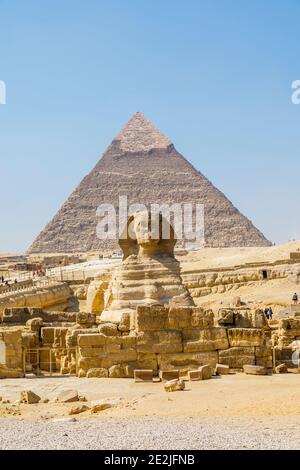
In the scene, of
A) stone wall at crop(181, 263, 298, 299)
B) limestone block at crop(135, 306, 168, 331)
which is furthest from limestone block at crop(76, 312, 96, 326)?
stone wall at crop(181, 263, 298, 299)

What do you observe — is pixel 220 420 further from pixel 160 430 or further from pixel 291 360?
pixel 291 360

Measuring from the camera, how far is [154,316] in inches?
415

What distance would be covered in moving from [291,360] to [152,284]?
19.8 ft

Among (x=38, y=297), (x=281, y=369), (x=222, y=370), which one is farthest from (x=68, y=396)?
(x=38, y=297)

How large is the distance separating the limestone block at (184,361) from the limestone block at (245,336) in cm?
35

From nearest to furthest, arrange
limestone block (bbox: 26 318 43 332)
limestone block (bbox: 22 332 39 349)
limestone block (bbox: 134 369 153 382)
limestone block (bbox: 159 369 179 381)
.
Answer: limestone block (bbox: 134 369 153 382), limestone block (bbox: 159 369 179 381), limestone block (bbox: 22 332 39 349), limestone block (bbox: 26 318 43 332)

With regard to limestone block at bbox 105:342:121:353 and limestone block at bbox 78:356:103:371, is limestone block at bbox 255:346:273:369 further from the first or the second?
limestone block at bbox 78:356:103:371

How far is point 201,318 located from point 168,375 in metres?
0.86

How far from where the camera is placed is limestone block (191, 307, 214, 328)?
10.6 metres

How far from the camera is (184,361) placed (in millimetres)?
10562

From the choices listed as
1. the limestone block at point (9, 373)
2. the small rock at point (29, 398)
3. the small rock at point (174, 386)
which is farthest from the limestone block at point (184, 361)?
the small rock at point (29, 398)

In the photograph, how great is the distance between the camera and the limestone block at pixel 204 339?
1058 centimetres

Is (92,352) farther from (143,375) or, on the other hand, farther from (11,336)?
(11,336)

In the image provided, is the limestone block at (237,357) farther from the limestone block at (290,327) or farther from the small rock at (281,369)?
Answer: the limestone block at (290,327)
